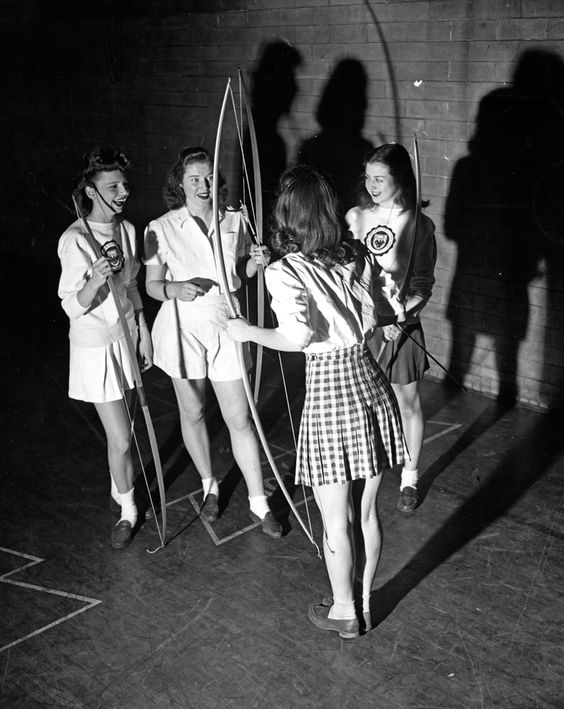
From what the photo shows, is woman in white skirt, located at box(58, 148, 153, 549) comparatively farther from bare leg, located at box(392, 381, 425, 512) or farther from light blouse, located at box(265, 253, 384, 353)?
bare leg, located at box(392, 381, 425, 512)

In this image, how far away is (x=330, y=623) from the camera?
2.70 metres

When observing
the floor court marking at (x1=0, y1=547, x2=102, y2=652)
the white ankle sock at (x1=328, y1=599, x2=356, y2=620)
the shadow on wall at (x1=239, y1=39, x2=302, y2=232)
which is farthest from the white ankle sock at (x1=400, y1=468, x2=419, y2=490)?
the shadow on wall at (x1=239, y1=39, x2=302, y2=232)

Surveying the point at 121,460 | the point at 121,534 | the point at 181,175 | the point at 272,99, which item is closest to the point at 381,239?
the point at 181,175

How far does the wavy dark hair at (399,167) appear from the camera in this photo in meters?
3.05

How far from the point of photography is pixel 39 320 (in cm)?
623

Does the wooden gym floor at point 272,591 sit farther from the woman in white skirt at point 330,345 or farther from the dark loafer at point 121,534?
the woman in white skirt at point 330,345

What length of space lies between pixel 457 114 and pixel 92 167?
7.37 feet

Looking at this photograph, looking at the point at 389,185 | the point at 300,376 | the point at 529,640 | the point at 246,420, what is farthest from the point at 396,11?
the point at 529,640

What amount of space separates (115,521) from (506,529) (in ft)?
5.50

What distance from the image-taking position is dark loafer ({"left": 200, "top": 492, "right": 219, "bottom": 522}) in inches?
135

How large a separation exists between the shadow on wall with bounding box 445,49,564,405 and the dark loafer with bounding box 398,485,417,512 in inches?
53.4

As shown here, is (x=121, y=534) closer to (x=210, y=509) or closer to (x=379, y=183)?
(x=210, y=509)

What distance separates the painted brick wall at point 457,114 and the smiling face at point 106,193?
7.06 feet

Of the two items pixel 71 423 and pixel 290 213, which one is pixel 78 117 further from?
pixel 290 213
